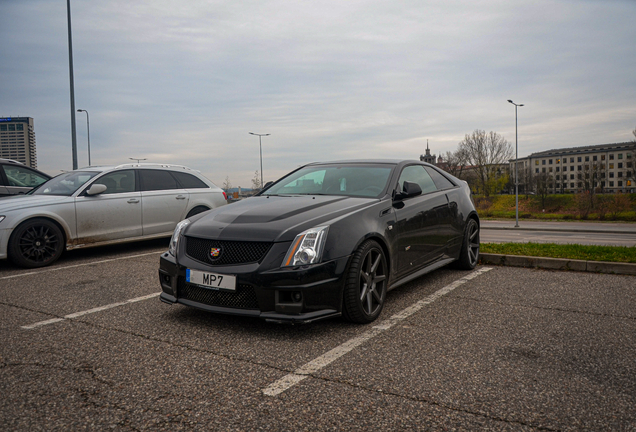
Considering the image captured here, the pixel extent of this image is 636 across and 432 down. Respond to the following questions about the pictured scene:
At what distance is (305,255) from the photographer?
A: 11.8 feet

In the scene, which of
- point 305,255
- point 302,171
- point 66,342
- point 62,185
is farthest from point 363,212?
point 62,185

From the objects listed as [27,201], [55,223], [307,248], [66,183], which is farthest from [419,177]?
[66,183]

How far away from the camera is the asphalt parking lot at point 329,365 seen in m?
2.38

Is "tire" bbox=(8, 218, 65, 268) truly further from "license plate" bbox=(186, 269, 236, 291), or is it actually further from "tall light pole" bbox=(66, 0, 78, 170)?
"tall light pole" bbox=(66, 0, 78, 170)

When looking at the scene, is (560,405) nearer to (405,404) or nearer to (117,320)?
(405,404)

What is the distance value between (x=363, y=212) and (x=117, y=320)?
230cm

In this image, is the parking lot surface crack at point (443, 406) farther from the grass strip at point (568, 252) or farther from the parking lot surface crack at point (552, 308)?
the grass strip at point (568, 252)

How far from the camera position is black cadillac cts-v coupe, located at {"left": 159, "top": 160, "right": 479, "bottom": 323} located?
3.54m

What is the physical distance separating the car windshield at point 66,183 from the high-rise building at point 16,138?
29.9 meters

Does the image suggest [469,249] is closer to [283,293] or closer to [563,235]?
[283,293]

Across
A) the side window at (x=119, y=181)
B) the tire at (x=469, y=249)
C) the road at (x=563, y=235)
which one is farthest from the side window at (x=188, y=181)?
the road at (x=563, y=235)

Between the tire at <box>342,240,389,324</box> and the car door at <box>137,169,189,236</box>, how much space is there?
5.41 meters

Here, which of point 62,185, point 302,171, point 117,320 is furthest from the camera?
point 62,185

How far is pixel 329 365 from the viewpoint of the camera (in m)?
3.06
